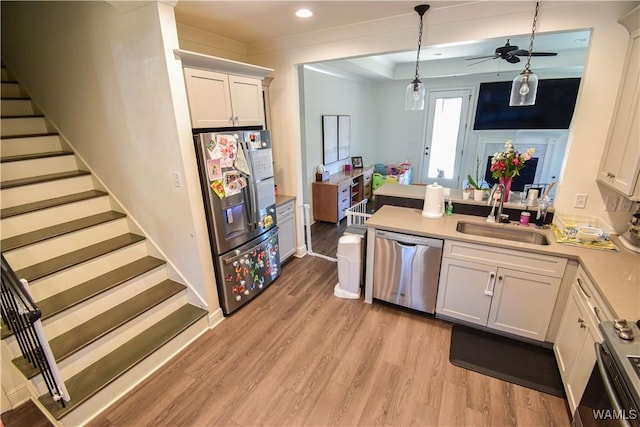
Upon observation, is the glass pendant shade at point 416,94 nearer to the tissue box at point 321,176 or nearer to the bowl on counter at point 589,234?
the bowl on counter at point 589,234

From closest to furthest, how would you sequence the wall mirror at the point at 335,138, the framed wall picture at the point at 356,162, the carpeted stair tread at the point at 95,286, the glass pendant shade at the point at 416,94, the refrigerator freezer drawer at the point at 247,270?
1. the carpeted stair tread at the point at 95,286
2. the glass pendant shade at the point at 416,94
3. the refrigerator freezer drawer at the point at 247,270
4. the wall mirror at the point at 335,138
5. the framed wall picture at the point at 356,162

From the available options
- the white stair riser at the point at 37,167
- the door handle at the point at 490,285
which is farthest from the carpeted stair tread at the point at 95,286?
the door handle at the point at 490,285

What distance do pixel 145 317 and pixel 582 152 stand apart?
3.59 m

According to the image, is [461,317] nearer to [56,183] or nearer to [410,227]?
[410,227]

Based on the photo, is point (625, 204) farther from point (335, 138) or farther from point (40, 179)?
point (40, 179)

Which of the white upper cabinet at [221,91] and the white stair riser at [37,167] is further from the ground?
the white upper cabinet at [221,91]

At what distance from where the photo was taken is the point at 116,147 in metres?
2.46

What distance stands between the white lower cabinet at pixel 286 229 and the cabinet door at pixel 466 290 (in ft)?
5.87

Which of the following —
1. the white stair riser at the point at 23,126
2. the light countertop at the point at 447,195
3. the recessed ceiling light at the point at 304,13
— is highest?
the recessed ceiling light at the point at 304,13

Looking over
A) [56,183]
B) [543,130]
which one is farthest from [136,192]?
[543,130]

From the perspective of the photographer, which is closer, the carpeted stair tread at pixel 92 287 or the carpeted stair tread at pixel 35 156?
the carpeted stair tread at pixel 92 287

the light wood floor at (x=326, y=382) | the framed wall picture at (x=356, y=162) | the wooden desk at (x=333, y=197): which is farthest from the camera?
the framed wall picture at (x=356, y=162)

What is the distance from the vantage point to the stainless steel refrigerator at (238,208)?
2256 millimetres

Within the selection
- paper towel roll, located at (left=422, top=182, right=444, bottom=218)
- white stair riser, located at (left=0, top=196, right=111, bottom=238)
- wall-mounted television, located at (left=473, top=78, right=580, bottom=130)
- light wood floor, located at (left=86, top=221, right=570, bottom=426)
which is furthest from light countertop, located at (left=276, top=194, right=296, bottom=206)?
wall-mounted television, located at (left=473, top=78, right=580, bottom=130)
